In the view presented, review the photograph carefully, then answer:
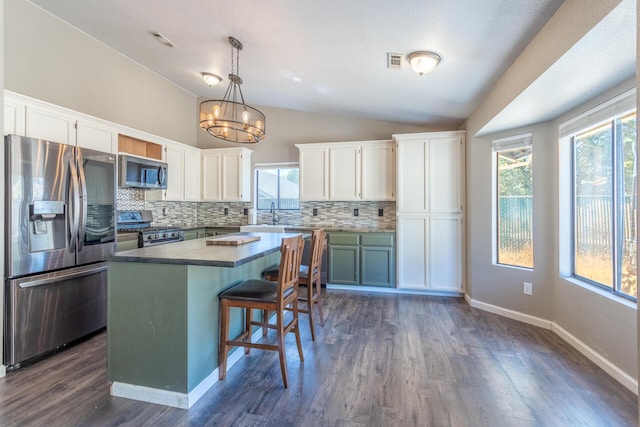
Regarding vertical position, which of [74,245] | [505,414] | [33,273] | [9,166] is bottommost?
[505,414]

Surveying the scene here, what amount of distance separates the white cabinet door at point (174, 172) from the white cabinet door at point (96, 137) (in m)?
0.96

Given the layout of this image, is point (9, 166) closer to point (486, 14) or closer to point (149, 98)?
point (149, 98)

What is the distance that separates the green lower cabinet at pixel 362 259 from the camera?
420cm

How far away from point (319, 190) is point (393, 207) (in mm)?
1172

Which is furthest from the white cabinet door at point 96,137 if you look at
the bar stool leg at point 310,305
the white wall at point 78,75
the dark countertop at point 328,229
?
the bar stool leg at point 310,305

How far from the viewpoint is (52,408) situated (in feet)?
5.82

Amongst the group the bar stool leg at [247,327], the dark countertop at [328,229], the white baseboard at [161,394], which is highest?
the dark countertop at [328,229]

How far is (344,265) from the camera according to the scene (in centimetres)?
437

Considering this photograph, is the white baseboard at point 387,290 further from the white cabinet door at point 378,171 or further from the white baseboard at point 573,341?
the white cabinet door at point 378,171

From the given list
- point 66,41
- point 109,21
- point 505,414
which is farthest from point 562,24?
point 66,41

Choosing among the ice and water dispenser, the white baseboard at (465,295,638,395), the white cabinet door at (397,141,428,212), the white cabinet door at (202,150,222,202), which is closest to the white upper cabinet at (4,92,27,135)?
the ice and water dispenser

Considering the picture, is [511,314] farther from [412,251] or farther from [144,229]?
[144,229]

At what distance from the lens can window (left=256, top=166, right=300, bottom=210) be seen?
514cm

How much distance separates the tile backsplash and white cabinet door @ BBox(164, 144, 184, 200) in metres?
0.28
